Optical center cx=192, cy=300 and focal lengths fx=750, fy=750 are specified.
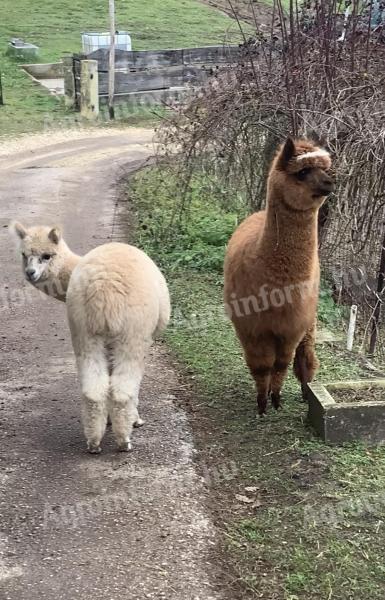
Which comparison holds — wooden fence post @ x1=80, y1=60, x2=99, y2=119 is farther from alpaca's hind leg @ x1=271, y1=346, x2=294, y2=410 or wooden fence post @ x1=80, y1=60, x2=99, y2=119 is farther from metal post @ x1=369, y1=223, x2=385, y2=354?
alpaca's hind leg @ x1=271, y1=346, x2=294, y2=410

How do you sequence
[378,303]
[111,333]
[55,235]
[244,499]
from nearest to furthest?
[244,499], [111,333], [55,235], [378,303]

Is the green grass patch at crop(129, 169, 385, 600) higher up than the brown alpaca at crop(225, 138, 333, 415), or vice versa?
the brown alpaca at crop(225, 138, 333, 415)

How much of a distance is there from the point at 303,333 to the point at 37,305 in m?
3.77

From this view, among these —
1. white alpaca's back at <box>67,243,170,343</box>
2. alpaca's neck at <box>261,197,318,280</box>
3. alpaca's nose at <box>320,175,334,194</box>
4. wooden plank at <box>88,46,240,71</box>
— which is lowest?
wooden plank at <box>88,46,240,71</box>

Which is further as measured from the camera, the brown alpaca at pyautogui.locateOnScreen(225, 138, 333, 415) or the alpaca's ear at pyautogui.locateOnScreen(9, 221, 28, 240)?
the alpaca's ear at pyautogui.locateOnScreen(9, 221, 28, 240)

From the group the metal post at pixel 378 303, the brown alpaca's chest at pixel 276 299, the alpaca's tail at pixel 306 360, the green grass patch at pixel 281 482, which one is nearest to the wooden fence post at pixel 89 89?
the green grass patch at pixel 281 482

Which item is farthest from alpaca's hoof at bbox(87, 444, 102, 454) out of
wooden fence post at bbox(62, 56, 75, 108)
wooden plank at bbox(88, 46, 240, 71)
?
wooden plank at bbox(88, 46, 240, 71)

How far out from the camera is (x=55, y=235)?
5.52 meters

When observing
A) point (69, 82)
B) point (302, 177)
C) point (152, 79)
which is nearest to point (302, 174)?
point (302, 177)

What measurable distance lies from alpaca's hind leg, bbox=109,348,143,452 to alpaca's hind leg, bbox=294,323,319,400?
4.46ft

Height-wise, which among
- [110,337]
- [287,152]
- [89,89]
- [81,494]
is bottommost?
[81,494]

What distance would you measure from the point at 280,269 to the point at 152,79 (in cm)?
1604

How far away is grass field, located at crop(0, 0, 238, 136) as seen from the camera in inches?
786

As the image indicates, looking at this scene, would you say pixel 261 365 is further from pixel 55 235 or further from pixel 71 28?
pixel 71 28
